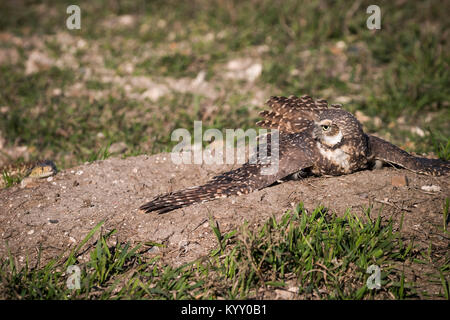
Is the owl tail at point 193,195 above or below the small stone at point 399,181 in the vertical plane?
below

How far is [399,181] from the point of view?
3459mm

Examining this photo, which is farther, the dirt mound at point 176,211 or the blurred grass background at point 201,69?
the blurred grass background at point 201,69

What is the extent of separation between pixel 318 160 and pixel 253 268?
3.94ft

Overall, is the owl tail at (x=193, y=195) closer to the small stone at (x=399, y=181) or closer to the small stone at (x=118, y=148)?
the small stone at (x=399, y=181)

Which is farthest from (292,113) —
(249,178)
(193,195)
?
(193,195)

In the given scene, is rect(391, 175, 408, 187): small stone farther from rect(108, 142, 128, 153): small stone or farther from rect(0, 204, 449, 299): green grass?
rect(108, 142, 128, 153): small stone

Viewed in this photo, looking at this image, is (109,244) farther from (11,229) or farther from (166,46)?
(166,46)

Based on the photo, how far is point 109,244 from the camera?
307cm

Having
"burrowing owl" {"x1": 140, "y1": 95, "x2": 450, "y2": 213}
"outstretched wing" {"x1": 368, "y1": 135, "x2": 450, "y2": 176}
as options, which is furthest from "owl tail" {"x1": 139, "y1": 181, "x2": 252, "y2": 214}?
"outstretched wing" {"x1": 368, "y1": 135, "x2": 450, "y2": 176}

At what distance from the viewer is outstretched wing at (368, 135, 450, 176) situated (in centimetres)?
354

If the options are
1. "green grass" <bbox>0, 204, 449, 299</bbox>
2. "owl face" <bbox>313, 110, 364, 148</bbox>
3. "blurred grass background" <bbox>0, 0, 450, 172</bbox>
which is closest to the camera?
"green grass" <bbox>0, 204, 449, 299</bbox>

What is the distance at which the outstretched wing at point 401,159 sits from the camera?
354 centimetres

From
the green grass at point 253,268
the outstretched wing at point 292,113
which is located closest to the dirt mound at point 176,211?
the green grass at point 253,268

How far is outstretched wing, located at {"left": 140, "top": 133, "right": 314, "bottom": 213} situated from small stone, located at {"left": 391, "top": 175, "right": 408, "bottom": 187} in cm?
68
